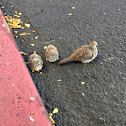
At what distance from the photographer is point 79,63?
413 centimetres

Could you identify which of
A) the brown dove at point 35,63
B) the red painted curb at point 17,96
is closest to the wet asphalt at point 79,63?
the brown dove at point 35,63

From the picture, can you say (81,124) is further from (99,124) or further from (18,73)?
(18,73)

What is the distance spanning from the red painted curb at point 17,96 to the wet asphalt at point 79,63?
433 mm

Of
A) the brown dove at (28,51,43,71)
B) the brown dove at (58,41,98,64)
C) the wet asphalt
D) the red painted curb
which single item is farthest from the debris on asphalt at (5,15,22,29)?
the brown dove at (58,41,98,64)

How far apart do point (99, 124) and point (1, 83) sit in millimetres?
1881

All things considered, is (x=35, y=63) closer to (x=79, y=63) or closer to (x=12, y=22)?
(x=79, y=63)

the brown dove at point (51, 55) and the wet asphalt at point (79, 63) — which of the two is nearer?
the wet asphalt at point (79, 63)

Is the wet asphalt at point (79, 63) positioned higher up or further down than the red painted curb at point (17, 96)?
further down

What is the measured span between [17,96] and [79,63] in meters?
1.77

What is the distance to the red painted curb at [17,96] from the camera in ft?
8.54

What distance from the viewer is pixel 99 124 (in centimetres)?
295

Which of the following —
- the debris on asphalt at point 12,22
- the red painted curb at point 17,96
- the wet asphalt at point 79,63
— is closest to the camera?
the red painted curb at point 17,96

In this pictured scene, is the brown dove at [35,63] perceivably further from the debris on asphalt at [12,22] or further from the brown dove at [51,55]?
the debris on asphalt at [12,22]

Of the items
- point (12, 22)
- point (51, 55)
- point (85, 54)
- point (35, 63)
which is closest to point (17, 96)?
point (35, 63)
